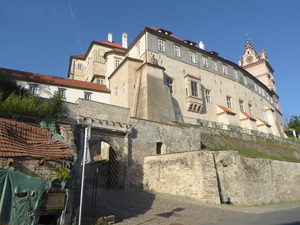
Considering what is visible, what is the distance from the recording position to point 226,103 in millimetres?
38344

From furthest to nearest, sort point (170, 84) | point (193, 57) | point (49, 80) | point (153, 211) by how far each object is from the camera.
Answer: point (193, 57), point (170, 84), point (49, 80), point (153, 211)

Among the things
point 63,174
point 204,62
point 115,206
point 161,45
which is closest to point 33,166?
point 63,174

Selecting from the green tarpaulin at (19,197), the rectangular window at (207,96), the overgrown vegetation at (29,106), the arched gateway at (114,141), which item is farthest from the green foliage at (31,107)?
the rectangular window at (207,96)

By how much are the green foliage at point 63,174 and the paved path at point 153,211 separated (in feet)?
5.73

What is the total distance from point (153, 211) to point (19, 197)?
6493mm

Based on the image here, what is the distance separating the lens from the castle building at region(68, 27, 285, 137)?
2739cm

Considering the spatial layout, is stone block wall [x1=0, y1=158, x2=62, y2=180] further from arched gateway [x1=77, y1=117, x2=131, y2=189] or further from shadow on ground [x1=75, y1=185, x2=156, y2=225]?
arched gateway [x1=77, y1=117, x2=131, y2=189]

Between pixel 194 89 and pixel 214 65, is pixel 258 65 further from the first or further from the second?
pixel 194 89

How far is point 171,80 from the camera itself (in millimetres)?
31812

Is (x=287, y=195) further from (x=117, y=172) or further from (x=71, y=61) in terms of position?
(x=71, y=61)

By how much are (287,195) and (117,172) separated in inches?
577

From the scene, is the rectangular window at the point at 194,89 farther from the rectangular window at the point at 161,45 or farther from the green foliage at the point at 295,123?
the green foliage at the point at 295,123

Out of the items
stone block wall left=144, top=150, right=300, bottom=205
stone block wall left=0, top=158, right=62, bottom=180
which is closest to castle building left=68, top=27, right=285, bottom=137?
stone block wall left=144, top=150, right=300, bottom=205

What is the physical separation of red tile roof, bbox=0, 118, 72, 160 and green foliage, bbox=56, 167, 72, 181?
19.2 inches
